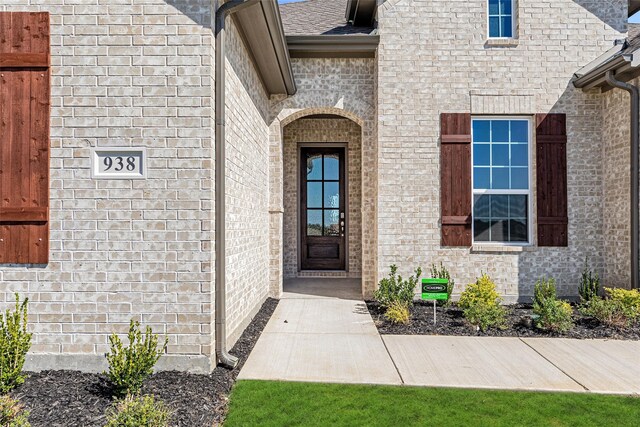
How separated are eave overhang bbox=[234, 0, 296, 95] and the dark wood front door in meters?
2.76

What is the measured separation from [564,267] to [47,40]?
7.93m

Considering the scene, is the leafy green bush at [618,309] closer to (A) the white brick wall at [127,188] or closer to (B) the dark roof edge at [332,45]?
(A) the white brick wall at [127,188]

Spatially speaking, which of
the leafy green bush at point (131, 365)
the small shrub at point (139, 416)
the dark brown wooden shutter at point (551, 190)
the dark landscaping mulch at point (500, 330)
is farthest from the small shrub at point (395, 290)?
the small shrub at point (139, 416)

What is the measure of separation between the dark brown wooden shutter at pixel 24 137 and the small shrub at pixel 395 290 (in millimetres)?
4507

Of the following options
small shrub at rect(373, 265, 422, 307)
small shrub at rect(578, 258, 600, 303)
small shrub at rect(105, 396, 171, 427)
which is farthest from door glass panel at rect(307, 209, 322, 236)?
small shrub at rect(105, 396, 171, 427)

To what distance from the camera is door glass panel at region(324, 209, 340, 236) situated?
9617 mm

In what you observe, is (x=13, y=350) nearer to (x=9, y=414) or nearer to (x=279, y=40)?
(x=9, y=414)

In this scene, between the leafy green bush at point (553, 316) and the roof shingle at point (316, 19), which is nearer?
the leafy green bush at point (553, 316)

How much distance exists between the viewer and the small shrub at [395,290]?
6.26 m

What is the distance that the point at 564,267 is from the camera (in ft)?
22.7

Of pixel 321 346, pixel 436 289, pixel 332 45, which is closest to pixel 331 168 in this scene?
pixel 332 45

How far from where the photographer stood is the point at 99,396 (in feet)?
10.9

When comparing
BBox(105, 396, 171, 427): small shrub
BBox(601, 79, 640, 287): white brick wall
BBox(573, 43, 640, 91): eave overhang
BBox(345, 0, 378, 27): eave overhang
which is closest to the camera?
BBox(105, 396, 171, 427): small shrub

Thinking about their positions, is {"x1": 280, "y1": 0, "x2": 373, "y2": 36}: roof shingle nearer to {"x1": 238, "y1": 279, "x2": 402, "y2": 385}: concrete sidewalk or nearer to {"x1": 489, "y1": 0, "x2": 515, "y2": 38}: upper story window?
{"x1": 489, "y1": 0, "x2": 515, "y2": 38}: upper story window
